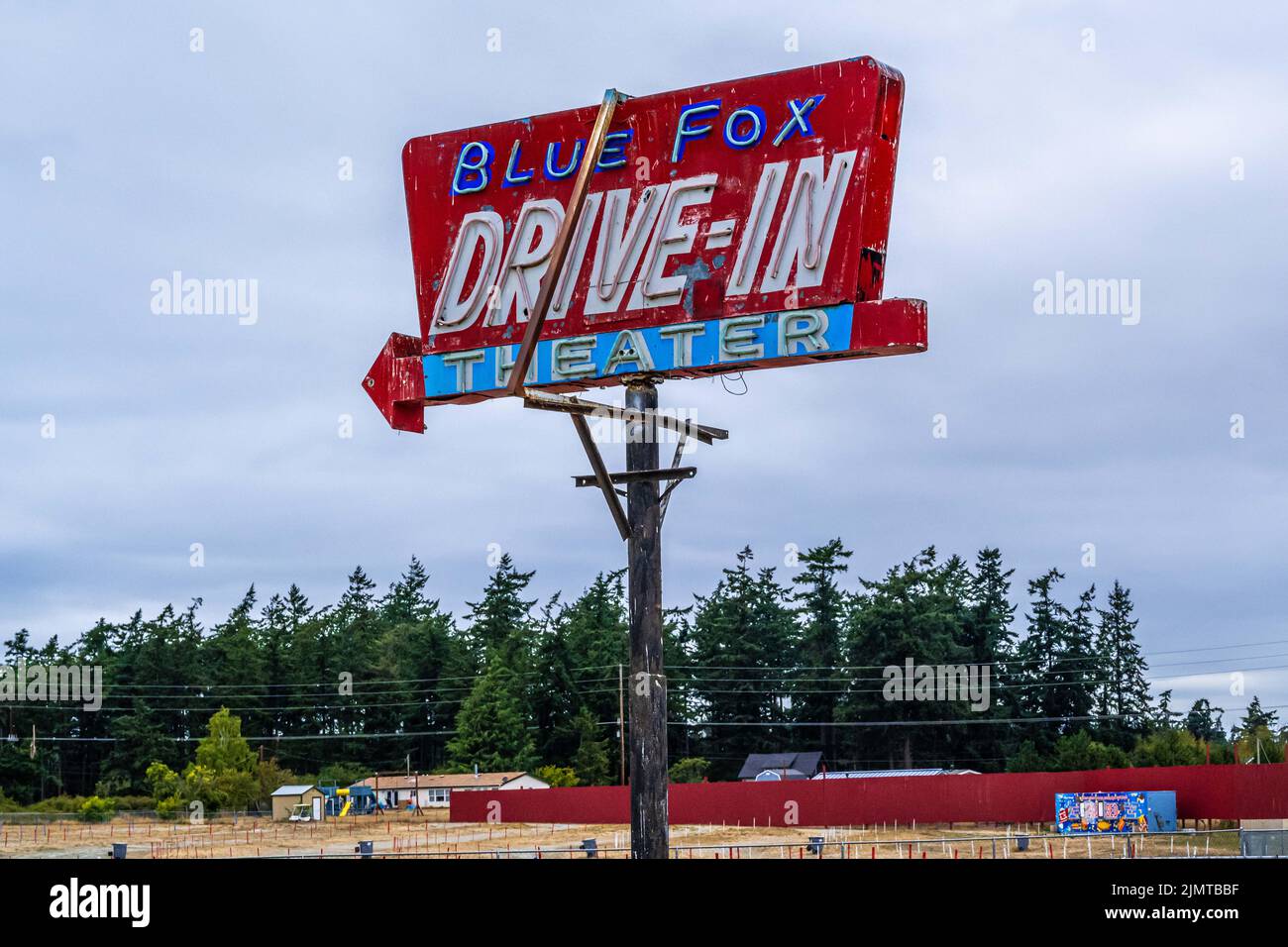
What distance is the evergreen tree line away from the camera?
10319 cm

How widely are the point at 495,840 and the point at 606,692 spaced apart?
4336 centimetres

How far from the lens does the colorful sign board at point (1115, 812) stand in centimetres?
5453

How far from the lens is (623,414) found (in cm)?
1633

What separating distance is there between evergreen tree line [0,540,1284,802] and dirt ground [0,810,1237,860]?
68.1 feet

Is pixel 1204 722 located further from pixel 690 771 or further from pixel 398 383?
pixel 398 383

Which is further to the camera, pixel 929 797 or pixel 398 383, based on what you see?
pixel 929 797

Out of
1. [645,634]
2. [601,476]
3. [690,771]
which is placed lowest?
[690,771]

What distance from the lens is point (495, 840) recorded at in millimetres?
62469

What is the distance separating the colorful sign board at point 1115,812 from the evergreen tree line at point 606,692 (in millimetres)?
36983

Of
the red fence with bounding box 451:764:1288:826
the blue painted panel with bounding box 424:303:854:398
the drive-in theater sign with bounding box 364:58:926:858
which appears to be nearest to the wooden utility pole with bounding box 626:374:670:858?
the drive-in theater sign with bounding box 364:58:926:858

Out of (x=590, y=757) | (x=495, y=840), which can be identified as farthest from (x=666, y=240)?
(x=590, y=757)

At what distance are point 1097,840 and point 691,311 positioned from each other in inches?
1596

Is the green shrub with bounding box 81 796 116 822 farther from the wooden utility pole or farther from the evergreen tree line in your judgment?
the wooden utility pole

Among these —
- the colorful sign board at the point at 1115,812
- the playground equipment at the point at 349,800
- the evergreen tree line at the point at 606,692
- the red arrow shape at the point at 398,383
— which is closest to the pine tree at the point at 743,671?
the evergreen tree line at the point at 606,692
